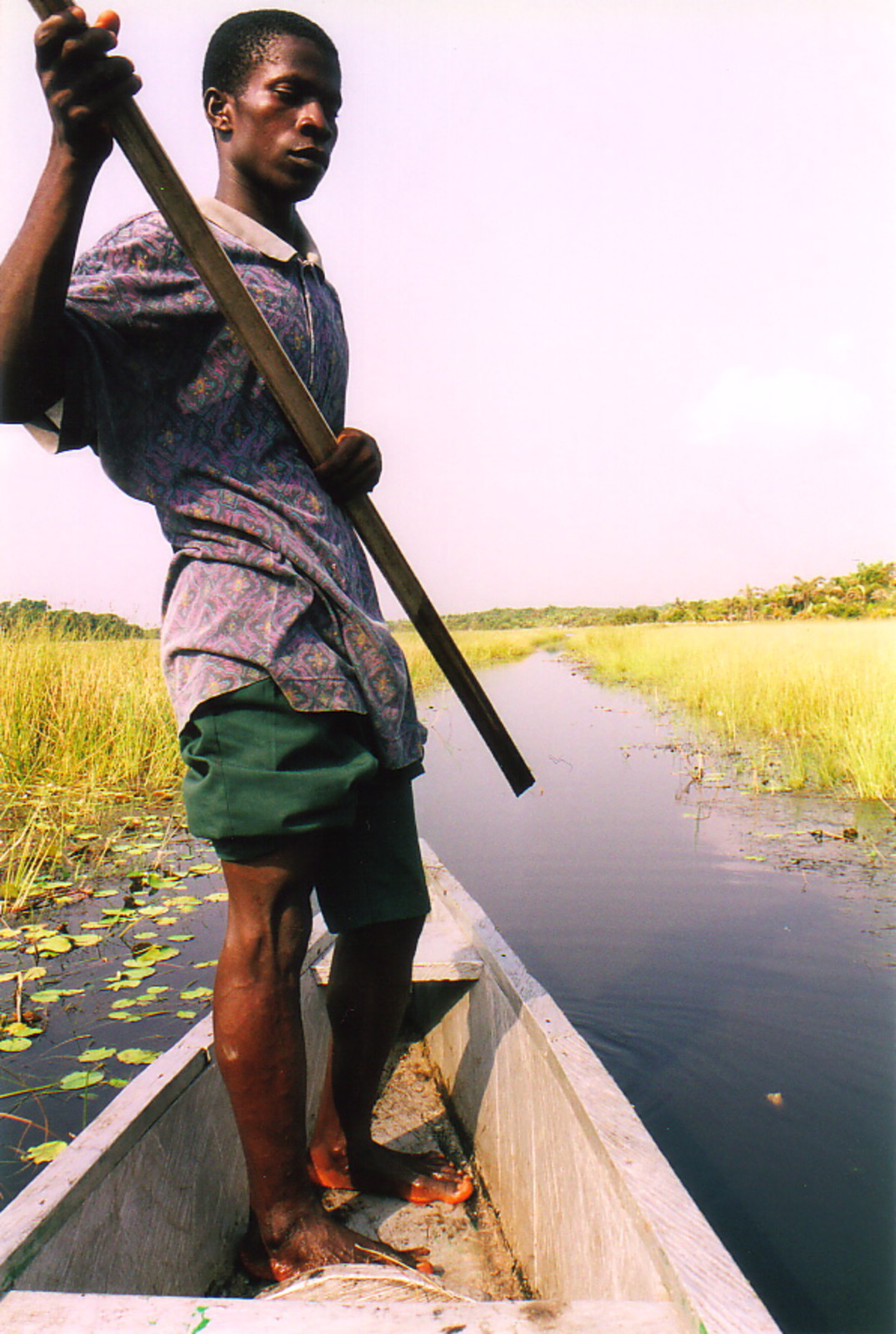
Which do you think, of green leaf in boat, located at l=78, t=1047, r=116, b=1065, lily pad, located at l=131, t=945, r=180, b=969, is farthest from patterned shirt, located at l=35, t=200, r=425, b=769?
lily pad, located at l=131, t=945, r=180, b=969

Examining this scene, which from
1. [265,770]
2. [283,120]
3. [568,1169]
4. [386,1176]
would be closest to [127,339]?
[283,120]

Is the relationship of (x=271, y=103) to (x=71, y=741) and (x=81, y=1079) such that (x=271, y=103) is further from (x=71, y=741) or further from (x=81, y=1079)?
(x=71, y=741)

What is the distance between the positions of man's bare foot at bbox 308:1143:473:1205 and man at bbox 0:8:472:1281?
265 mm

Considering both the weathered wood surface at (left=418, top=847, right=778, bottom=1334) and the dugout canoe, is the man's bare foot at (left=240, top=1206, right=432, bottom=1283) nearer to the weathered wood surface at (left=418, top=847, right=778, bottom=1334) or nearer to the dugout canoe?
the dugout canoe

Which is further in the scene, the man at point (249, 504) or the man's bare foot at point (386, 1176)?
the man's bare foot at point (386, 1176)

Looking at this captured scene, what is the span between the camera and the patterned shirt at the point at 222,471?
1161 millimetres

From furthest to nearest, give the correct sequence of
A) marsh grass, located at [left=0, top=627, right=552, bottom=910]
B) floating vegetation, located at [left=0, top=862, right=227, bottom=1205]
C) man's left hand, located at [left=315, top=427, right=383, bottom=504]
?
marsh grass, located at [left=0, top=627, right=552, bottom=910] < floating vegetation, located at [left=0, top=862, right=227, bottom=1205] < man's left hand, located at [left=315, top=427, right=383, bottom=504]

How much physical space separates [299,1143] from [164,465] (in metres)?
0.90

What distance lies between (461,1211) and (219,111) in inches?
73.7

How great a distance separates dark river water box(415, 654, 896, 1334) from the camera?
2115 mm

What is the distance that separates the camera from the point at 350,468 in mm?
1300

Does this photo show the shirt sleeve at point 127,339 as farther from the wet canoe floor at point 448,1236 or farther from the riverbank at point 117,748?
the riverbank at point 117,748

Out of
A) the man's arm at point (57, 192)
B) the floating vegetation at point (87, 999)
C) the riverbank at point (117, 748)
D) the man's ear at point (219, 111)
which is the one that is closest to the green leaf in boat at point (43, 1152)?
the floating vegetation at point (87, 999)

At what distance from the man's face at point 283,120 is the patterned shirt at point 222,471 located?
10cm
